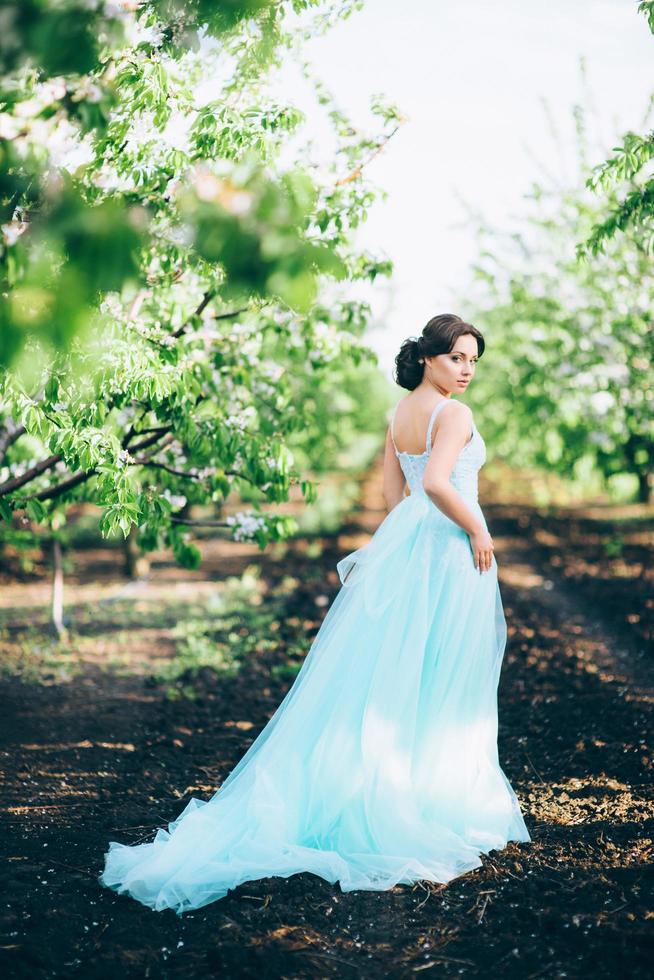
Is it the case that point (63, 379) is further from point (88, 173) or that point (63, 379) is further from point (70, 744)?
point (70, 744)

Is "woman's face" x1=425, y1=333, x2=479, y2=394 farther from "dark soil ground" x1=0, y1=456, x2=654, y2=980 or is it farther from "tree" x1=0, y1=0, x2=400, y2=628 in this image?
"dark soil ground" x1=0, y1=456, x2=654, y2=980

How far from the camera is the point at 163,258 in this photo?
4285 millimetres

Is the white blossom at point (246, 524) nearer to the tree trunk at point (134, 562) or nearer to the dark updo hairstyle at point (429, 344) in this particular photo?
the dark updo hairstyle at point (429, 344)

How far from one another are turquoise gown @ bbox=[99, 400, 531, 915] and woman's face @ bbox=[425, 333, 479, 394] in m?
0.28

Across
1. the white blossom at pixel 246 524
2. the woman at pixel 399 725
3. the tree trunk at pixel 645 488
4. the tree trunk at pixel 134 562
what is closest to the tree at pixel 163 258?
the white blossom at pixel 246 524

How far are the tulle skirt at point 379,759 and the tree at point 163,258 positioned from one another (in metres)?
1.22

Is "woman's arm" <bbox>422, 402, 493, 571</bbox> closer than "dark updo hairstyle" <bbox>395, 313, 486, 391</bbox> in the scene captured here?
Yes

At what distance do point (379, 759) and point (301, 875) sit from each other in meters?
0.59

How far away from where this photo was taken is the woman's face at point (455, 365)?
388 centimetres

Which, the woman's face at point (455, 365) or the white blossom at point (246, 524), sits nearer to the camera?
the woman's face at point (455, 365)

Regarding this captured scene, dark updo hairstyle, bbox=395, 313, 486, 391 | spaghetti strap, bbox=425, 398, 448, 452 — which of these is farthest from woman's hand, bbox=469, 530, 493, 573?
dark updo hairstyle, bbox=395, 313, 486, 391

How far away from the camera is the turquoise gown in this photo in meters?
3.50

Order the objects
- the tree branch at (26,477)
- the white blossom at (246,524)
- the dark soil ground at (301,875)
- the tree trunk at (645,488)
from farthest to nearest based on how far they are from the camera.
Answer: the tree trunk at (645,488) < the white blossom at (246,524) < the tree branch at (26,477) < the dark soil ground at (301,875)

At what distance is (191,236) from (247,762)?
2.60 metres
